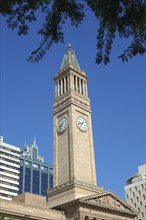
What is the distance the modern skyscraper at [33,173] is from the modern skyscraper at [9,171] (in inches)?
863

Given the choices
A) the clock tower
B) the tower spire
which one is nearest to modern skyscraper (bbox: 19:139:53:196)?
the tower spire

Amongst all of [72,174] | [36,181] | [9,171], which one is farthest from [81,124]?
[36,181]

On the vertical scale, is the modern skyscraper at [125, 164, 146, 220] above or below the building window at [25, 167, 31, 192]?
below

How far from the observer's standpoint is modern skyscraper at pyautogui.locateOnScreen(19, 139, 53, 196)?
14975 centimetres

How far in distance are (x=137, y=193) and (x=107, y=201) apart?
5683cm

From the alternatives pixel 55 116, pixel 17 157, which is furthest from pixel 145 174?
pixel 55 116

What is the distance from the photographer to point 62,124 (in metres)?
58.2

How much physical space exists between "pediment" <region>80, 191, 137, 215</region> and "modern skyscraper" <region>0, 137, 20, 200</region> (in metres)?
72.6

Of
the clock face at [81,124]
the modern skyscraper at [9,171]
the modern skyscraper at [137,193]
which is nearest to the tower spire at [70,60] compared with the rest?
the clock face at [81,124]

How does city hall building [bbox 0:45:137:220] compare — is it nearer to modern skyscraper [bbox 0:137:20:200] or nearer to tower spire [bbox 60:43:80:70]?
tower spire [bbox 60:43:80:70]

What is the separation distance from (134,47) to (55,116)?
53.4m

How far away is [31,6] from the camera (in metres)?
7.43

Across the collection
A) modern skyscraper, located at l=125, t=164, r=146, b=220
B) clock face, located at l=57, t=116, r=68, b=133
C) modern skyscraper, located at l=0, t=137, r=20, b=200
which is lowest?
modern skyscraper, located at l=125, t=164, r=146, b=220

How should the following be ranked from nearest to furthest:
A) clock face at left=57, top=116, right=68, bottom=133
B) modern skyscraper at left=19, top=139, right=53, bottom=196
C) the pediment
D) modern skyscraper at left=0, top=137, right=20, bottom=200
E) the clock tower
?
the pediment → the clock tower → clock face at left=57, top=116, right=68, bottom=133 → modern skyscraper at left=0, top=137, right=20, bottom=200 → modern skyscraper at left=19, top=139, right=53, bottom=196
